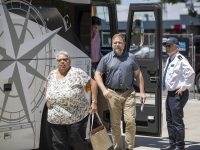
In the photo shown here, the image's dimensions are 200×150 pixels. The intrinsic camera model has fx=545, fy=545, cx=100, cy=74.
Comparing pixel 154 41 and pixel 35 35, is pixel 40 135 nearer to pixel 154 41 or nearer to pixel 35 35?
pixel 35 35

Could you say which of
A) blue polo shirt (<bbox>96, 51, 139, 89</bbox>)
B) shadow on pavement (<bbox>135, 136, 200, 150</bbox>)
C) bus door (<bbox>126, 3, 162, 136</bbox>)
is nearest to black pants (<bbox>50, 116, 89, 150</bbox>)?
blue polo shirt (<bbox>96, 51, 139, 89</bbox>)

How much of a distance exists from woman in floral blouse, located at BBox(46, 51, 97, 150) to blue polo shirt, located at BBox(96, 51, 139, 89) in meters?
1.32

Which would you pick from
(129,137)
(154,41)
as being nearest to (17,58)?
(129,137)

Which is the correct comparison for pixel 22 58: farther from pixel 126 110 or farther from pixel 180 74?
pixel 180 74

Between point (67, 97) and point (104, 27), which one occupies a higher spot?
point (104, 27)

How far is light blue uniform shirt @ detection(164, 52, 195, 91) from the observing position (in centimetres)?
905

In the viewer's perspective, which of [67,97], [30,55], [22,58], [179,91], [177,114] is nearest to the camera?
[67,97]

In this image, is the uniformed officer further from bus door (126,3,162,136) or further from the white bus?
the white bus

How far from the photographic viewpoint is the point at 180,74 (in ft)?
29.8

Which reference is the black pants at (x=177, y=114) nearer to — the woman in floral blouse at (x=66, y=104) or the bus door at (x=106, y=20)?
the bus door at (x=106, y=20)

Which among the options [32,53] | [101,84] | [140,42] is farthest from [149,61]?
[32,53]

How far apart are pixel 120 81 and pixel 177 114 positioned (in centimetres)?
124

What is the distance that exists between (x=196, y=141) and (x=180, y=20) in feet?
136

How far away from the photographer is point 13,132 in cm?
773
